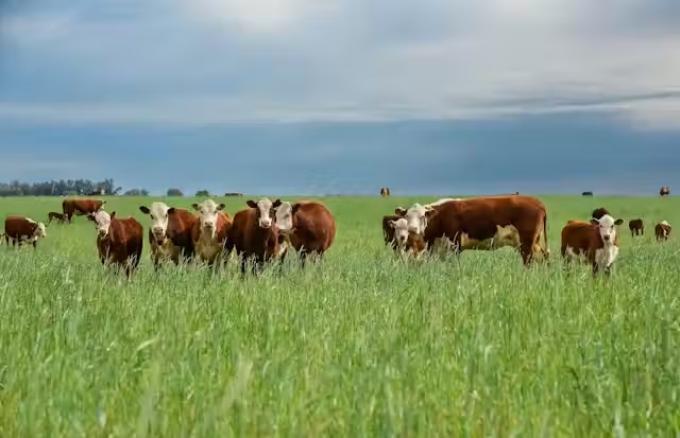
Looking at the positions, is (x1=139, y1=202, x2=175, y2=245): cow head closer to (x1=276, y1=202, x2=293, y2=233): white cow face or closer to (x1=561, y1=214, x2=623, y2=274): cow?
(x1=276, y1=202, x2=293, y2=233): white cow face

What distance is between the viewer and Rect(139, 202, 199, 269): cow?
54.0 ft

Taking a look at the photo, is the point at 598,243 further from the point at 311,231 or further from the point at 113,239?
the point at 113,239

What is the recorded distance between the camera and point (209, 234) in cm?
1605

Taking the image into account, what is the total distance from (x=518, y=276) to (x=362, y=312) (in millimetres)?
3166

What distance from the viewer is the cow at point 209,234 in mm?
15867

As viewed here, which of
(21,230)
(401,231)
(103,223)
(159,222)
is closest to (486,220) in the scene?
(401,231)

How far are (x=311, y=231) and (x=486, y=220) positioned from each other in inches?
154

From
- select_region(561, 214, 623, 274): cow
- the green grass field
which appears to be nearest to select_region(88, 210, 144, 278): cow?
the green grass field

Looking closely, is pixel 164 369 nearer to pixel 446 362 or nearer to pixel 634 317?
pixel 446 362

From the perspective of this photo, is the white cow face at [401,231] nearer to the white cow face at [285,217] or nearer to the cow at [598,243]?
the white cow face at [285,217]

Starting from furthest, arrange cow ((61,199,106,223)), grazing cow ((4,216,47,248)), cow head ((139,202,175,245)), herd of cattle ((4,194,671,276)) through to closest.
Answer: cow ((61,199,106,223)), grazing cow ((4,216,47,248)), cow head ((139,202,175,245)), herd of cattle ((4,194,671,276))

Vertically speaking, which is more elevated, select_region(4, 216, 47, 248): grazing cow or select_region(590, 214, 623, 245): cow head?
select_region(590, 214, 623, 245): cow head

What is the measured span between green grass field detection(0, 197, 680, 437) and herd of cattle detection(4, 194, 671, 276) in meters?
6.62

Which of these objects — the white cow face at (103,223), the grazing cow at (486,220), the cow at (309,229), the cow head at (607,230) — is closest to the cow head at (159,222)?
the white cow face at (103,223)
